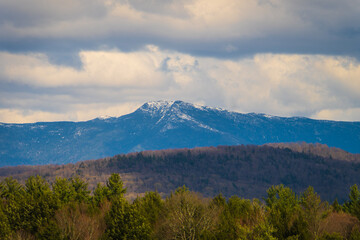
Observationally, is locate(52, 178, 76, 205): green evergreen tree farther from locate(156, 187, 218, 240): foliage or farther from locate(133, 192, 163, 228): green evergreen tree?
locate(156, 187, 218, 240): foliage

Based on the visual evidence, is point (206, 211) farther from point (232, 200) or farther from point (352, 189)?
point (352, 189)

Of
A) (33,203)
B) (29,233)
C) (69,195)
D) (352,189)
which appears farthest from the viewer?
(352,189)

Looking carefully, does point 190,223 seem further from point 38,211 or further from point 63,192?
point 63,192

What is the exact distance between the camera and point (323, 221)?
9325 centimetres

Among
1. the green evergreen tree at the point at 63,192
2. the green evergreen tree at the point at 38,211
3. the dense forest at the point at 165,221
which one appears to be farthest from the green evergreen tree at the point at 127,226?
the green evergreen tree at the point at 63,192

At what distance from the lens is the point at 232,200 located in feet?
417

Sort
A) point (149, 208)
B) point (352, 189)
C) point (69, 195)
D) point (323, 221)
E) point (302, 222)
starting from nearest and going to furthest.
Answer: point (302, 222) → point (323, 221) → point (149, 208) → point (69, 195) → point (352, 189)

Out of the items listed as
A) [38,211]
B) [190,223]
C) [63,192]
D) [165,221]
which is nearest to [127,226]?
[190,223]

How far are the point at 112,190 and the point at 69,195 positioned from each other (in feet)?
37.3

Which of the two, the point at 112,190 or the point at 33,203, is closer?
the point at 33,203

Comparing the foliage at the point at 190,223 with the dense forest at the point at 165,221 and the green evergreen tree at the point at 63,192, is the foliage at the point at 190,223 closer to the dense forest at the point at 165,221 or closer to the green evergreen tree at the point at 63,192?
the dense forest at the point at 165,221

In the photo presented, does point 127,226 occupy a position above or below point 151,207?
below

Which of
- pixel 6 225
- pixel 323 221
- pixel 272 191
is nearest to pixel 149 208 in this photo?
pixel 6 225

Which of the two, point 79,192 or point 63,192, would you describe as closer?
point 63,192
